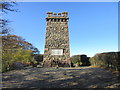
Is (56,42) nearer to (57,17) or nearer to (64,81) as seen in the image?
(57,17)

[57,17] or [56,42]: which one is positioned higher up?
[57,17]

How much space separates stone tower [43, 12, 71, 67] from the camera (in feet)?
37.8

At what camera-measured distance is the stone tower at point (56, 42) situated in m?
11.5

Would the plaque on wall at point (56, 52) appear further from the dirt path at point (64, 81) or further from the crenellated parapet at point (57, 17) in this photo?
the dirt path at point (64, 81)

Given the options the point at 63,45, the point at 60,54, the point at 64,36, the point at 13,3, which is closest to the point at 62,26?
the point at 64,36

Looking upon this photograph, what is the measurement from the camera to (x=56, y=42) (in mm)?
11703

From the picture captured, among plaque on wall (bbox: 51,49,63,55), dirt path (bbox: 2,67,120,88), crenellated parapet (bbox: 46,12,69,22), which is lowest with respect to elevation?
dirt path (bbox: 2,67,120,88)

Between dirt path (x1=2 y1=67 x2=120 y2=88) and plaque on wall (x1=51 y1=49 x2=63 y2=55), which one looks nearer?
dirt path (x1=2 y1=67 x2=120 y2=88)

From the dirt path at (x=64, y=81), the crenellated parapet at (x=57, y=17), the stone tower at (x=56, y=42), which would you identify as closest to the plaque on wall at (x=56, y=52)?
the stone tower at (x=56, y=42)

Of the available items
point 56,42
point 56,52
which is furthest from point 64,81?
point 56,42

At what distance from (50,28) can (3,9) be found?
6.59 meters

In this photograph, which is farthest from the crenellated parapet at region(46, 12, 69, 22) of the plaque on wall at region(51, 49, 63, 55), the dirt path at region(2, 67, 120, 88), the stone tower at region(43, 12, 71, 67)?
the dirt path at region(2, 67, 120, 88)

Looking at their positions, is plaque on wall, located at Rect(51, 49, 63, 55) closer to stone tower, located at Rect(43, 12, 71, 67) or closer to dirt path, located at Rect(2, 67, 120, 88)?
stone tower, located at Rect(43, 12, 71, 67)

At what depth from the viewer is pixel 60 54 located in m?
11.6
